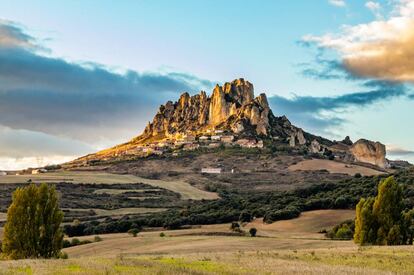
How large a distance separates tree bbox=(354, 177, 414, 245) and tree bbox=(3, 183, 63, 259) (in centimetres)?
3166

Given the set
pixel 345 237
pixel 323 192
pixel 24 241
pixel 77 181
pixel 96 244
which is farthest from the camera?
pixel 77 181

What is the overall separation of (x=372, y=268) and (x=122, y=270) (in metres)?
14.3

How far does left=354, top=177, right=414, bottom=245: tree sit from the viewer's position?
61594 millimetres

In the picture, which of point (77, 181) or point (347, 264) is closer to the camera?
point (347, 264)

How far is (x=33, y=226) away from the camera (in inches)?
1925

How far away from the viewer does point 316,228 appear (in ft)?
321

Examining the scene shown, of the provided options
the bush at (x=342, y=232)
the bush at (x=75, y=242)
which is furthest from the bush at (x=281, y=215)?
the bush at (x=75, y=242)

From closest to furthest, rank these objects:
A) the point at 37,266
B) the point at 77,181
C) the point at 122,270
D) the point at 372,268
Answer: the point at 122,270, the point at 37,266, the point at 372,268, the point at 77,181

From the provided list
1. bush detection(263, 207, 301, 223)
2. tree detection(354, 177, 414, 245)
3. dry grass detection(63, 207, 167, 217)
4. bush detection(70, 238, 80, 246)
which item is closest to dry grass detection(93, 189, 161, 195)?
dry grass detection(63, 207, 167, 217)

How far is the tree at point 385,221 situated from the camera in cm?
6159

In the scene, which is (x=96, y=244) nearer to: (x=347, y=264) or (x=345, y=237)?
(x=345, y=237)

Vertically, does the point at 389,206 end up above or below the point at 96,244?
above

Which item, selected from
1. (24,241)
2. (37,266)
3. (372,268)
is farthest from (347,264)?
(24,241)

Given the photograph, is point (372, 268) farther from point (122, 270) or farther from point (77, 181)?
point (77, 181)
